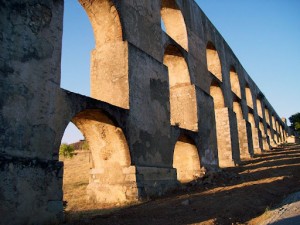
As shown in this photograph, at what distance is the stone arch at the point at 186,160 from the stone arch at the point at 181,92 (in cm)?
64

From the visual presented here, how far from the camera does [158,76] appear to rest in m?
8.56

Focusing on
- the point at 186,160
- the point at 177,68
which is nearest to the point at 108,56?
the point at 177,68

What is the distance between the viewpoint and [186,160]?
10.3m

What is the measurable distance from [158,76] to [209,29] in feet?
22.8

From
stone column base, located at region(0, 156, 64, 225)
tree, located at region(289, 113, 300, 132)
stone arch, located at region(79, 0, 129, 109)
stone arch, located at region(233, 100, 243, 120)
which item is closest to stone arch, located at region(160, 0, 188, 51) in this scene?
stone arch, located at region(79, 0, 129, 109)

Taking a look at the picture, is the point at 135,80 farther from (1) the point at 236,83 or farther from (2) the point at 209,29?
(1) the point at 236,83

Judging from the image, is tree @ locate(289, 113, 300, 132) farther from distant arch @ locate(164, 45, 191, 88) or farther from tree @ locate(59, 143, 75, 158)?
distant arch @ locate(164, 45, 191, 88)

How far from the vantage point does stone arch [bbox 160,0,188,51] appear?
11172 millimetres

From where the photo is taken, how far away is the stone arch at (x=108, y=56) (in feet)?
23.8

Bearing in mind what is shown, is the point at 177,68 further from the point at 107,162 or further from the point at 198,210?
the point at 198,210

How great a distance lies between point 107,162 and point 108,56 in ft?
8.57

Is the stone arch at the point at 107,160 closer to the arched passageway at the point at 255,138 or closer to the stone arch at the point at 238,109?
the stone arch at the point at 238,109

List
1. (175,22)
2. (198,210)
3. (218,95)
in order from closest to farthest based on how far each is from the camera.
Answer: (198,210) → (175,22) → (218,95)

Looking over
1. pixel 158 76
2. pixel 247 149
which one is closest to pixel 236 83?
pixel 247 149
